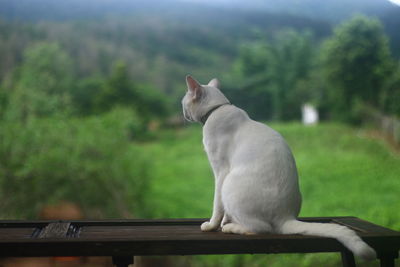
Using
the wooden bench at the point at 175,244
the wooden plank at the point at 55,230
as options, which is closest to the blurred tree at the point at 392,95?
the wooden bench at the point at 175,244

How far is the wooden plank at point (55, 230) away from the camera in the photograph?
164 centimetres

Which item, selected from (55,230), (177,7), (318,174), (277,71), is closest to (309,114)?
(277,71)

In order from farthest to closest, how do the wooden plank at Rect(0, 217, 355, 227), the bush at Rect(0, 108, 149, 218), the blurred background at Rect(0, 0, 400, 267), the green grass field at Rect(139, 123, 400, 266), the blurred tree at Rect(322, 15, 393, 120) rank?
the blurred tree at Rect(322, 15, 393, 120) < the green grass field at Rect(139, 123, 400, 266) < the blurred background at Rect(0, 0, 400, 267) < the bush at Rect(0, 108, 149, 218) < the wooden plank at Rect(0, 217, 355, 227)

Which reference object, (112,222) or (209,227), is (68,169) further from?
(209,227)

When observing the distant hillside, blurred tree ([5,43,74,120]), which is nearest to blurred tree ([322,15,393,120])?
the distant hillside

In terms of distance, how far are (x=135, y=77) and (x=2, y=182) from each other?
179cm

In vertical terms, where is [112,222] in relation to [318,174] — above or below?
above

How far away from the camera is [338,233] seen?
150 centimetres

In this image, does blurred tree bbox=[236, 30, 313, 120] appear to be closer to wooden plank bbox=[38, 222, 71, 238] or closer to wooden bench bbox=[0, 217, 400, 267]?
wooden plank bbox=[38, 222, 71, 238]

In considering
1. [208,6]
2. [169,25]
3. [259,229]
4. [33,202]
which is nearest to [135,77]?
[169,25]

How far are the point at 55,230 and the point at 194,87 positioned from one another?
2.35ft

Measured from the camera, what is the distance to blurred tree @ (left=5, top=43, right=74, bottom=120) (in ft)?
15.8

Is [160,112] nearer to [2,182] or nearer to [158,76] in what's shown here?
[158,76]

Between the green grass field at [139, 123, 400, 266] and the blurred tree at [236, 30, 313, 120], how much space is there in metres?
0.23
